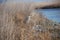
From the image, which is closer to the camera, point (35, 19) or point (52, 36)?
point (52, 36)

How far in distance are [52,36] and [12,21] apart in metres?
0.44

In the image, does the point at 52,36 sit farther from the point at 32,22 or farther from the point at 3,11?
the point at 3,11

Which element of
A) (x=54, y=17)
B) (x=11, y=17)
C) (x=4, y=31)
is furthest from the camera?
(x=54, y=17)

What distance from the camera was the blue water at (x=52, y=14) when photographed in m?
1.91

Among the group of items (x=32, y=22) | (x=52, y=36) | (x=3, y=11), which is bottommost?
(x=52, y=36)

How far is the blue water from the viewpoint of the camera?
1.91 metres

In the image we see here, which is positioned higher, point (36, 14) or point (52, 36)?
point (36, 14)

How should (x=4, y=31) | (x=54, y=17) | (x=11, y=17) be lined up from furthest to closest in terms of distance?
(x=54, y=17), (x=11, y=17), (x=4, y=31)

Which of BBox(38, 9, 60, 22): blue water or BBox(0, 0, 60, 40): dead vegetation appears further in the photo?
BBox(38, 9, 60, 22): blue water

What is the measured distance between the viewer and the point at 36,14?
1913 millimetres

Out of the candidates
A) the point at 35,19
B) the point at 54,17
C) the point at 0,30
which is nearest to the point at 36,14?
the point at 35,19

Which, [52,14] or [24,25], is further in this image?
[52,14]

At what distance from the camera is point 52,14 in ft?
6.49

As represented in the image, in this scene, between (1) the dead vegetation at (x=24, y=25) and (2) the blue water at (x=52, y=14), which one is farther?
(2) the blue water at (x=52, y=14)
